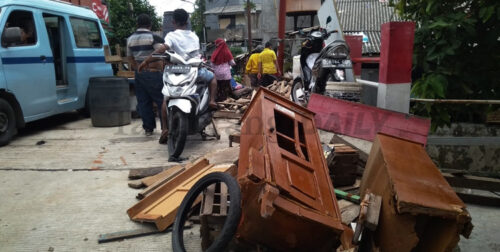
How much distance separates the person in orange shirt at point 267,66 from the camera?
11375 mm

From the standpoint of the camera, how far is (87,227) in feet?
9.45

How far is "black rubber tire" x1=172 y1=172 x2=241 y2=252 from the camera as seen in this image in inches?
83.3

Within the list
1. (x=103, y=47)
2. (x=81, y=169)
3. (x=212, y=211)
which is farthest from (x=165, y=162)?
(x=103, y=47)

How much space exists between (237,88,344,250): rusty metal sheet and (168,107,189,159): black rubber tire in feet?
6.01

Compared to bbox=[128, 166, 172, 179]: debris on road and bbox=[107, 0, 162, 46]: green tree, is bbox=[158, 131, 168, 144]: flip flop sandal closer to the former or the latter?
bbox=[128, 166, 172, 179]: debris on road

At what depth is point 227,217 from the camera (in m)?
2.14

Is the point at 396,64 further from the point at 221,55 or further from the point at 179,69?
the point at 221,55

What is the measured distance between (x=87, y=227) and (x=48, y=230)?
28cm

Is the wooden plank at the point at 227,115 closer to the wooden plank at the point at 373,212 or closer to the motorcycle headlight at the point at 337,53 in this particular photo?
the motorcycle headlight at the point at 337,53

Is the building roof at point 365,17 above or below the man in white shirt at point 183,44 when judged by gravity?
above

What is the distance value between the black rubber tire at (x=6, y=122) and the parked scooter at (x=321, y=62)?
4.65m

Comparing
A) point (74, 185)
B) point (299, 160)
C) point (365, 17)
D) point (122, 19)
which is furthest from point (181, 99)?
point (122, 19)

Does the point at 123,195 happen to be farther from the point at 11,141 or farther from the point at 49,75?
the point at 49,75

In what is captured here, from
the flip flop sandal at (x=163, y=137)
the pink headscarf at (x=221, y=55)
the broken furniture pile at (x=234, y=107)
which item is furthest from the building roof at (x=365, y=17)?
the flip flop sandal at (x=163, y=137)
